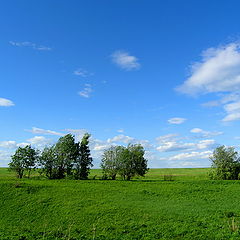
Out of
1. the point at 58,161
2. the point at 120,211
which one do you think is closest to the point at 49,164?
the point at 58,161

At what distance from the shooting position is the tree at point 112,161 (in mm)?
71875

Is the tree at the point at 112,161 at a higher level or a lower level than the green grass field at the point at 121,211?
higher

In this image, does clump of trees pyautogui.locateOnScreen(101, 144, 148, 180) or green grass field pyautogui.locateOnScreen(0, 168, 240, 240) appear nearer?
green grass field pyautogui.locateOnScreen(0, 168, 240, 240)

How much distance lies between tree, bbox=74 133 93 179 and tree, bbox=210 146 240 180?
3267 centimetres

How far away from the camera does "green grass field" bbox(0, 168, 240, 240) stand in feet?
81.1

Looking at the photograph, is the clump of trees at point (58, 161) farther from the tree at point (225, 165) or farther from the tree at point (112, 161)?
the tree at point (225, 165)

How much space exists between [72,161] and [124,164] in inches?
528

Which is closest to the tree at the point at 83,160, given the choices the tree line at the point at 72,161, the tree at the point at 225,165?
the tree line at the point at 72,161

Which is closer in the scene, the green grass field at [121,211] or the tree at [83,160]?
the green grass field at [121,211]

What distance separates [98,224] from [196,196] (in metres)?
20.1

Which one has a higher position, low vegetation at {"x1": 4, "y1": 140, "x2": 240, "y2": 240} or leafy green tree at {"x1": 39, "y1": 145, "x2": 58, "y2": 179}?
leafy green tree at {"x1": 39, "y1": 145, "x2": 58, "y2": 179}

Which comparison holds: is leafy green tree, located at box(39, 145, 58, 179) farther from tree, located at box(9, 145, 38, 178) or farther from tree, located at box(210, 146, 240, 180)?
tree, located at box(210, 146, 240, 180)

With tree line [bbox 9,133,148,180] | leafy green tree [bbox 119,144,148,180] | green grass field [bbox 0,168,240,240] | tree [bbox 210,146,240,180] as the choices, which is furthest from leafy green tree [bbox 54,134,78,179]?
tree [bbox 210,146,240,180]

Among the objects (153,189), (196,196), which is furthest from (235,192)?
(153,189)
